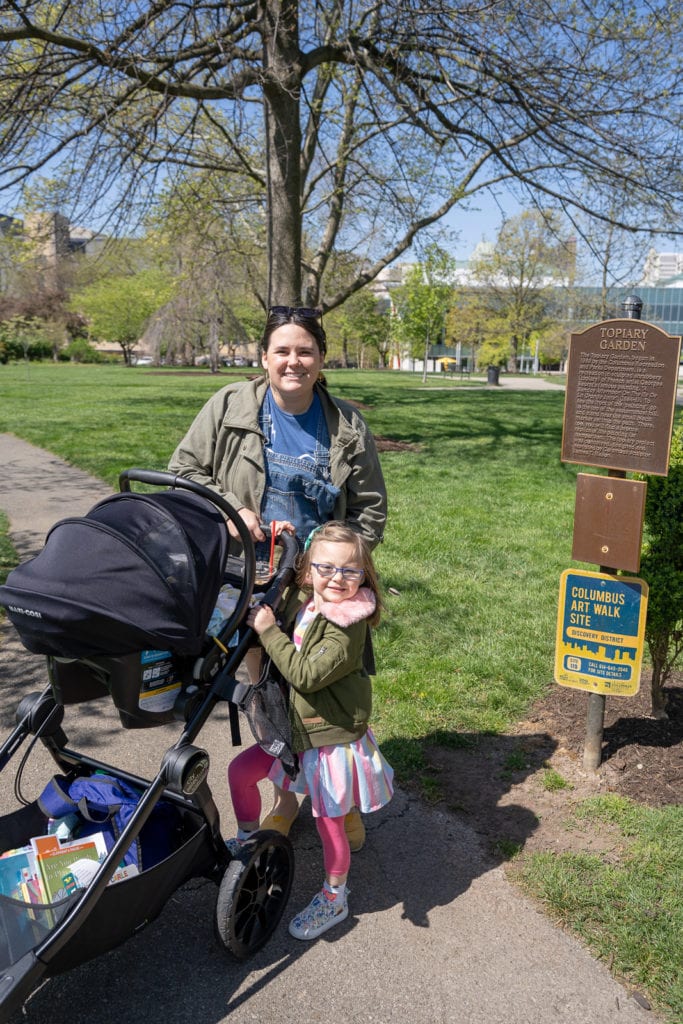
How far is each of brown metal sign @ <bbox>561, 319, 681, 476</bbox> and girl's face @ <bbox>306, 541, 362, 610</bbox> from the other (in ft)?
4.97

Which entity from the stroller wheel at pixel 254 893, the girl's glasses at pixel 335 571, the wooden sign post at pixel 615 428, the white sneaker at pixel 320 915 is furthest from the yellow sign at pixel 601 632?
the stroller wheel at pixel 254 893

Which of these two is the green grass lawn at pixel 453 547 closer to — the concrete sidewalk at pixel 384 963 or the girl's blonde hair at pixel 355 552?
the concrete sidewalk at pixel 384 963

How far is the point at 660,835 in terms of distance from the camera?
10.3 feet

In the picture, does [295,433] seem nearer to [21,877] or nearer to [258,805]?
[258,805]

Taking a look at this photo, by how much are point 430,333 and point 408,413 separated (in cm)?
2372

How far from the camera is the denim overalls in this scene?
2.92 meters

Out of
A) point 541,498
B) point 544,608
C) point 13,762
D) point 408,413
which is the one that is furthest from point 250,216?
point 13,762

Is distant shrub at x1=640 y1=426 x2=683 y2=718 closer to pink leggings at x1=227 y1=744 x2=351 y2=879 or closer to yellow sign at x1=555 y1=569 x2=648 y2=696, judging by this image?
yellow sign at x1=555 y1=569 x2=648 y2=696

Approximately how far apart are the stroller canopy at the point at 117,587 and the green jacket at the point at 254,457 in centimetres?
59

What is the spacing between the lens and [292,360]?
2764mm

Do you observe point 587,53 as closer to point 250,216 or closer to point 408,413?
point 250,216

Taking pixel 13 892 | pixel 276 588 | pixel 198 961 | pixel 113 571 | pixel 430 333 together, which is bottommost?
pixel 198 961

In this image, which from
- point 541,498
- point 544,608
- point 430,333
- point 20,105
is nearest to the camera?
point 544,608

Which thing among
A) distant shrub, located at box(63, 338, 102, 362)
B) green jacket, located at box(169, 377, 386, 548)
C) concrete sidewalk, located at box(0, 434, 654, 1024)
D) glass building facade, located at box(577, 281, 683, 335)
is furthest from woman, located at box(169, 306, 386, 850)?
distant shrub, located at box(63, 338, 102, 362)
